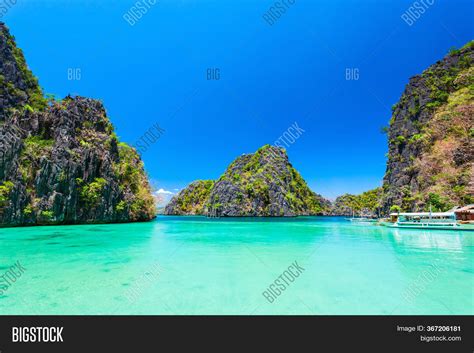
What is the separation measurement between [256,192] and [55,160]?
239ft

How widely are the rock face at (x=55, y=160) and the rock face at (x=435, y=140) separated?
44.3m

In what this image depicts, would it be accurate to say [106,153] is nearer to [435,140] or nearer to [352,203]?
[435,140]

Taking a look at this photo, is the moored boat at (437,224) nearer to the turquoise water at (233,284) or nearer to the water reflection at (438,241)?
the water reflection at (438,241)

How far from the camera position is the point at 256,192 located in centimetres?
9838

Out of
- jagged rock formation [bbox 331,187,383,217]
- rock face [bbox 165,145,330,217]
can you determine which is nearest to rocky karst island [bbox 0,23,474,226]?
rock face [bbox 165,145,330,217]

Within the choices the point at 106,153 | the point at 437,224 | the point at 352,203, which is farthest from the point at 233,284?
the point at 352,203

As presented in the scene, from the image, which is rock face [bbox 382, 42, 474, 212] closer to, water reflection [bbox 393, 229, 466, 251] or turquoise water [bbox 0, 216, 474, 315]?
water reflection [bbox 393, 229, 466, 251]

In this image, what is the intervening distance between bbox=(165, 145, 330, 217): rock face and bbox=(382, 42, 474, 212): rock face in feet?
173

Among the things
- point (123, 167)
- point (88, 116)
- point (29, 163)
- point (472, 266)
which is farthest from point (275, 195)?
point (472, 266)

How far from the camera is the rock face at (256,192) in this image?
317 feet

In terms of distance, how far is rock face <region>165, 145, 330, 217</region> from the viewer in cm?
9675
